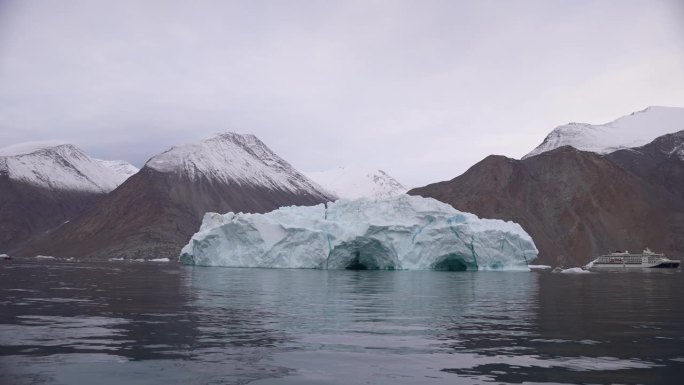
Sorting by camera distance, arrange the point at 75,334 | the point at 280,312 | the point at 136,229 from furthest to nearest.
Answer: the point at 136,229 < the point at 280,312 < the point at 75,334

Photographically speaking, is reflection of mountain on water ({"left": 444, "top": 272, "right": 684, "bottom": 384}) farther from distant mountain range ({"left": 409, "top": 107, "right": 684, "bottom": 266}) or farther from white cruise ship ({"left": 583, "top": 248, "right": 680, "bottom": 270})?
distant mountain range ({"left": 409, "top": 107, "right": 684, "bottom": 266})

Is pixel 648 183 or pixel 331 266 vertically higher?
pixel 648 183

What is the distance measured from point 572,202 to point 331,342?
160m

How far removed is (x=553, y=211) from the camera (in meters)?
164

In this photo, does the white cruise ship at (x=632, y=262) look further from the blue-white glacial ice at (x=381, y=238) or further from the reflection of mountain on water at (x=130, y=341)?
the reflection of mountain on water at (x=130, y=341)

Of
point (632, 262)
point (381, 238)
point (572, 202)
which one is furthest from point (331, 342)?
point (572, 202)

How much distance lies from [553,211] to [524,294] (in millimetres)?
135576

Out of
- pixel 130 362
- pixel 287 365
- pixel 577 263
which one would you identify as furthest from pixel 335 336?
pixel 577 263

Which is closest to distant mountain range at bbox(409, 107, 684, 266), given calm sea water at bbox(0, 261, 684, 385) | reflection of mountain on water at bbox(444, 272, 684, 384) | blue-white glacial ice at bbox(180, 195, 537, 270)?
blue-white glacial ice at bbox(180, 195, 537, 270)

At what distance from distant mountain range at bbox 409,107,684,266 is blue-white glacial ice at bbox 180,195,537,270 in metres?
72.8

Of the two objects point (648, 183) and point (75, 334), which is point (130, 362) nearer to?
point (75, 334)

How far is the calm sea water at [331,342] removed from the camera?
12.4 metres

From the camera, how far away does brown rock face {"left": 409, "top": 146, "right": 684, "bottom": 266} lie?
152m

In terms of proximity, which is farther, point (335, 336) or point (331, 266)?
point (331, 266)
